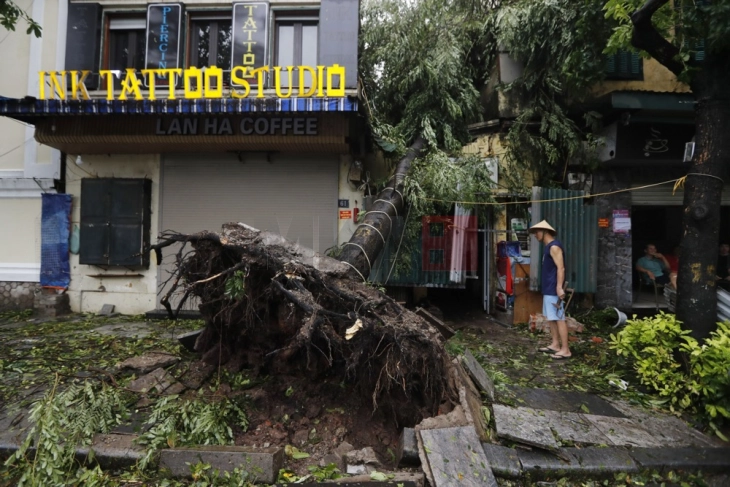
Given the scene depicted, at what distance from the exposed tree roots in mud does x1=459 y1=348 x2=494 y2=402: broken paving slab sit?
0.63 meters

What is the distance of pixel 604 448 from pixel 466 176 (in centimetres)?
463

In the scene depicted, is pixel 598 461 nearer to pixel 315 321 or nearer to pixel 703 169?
pixel 315 321

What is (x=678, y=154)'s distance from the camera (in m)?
7.44

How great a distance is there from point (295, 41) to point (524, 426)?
7.99 m

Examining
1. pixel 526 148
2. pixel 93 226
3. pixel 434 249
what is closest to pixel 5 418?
pixel 93 226

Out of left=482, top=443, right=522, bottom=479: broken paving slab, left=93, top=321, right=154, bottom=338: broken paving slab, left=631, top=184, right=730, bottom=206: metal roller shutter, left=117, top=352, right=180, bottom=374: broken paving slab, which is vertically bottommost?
left=482, top=443, right=522, bottom=479: broken paving slab

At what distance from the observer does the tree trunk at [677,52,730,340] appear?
452 cm

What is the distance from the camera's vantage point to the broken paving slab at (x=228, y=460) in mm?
3064

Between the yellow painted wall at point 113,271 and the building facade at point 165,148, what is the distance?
1.0 inches

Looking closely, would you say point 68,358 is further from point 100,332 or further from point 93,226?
point 93,226

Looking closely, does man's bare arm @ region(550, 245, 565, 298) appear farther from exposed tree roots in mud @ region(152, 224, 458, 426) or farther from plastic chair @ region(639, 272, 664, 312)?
plastic chair @ region(639, 272, 664, 312)

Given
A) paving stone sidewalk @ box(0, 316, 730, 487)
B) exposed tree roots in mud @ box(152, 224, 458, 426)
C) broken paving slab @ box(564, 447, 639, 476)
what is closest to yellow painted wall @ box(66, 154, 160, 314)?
paving stone sidewalk @ box(0, 316, 730, 487)

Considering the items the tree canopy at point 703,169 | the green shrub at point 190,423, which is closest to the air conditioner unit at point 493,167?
the tree canopy at point 703,169

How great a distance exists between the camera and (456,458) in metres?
3.11
